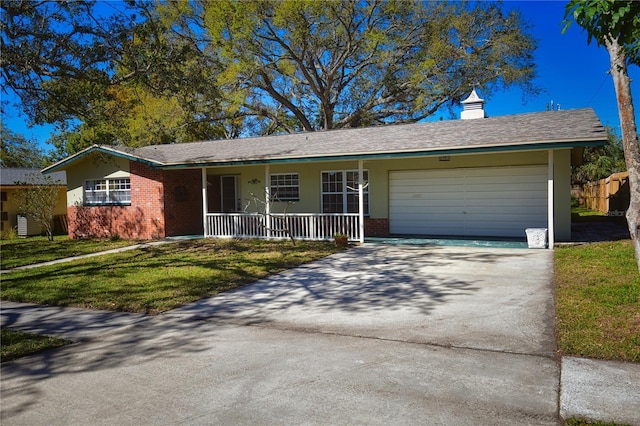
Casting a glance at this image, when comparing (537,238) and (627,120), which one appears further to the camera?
(537,238)

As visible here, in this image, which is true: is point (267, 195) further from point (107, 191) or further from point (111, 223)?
point (107, 191)

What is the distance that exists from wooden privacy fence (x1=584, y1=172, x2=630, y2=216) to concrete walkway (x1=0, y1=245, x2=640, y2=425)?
15.2 m

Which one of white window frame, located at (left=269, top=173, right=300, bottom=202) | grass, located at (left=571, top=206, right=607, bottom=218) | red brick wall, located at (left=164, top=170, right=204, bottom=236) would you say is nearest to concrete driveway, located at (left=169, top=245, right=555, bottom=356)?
white window frame, located at (left=269, top=173, right=300, bottom=202)

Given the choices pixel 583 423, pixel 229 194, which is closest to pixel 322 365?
pixel 583 423

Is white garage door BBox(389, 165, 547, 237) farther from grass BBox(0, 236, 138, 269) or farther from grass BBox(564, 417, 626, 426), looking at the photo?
grass BBox(564, 417, 626, 426)

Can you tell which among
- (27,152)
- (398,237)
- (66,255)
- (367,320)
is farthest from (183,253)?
(27,152)

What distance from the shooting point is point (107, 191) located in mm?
19016

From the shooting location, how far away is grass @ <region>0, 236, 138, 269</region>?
43.2 ft

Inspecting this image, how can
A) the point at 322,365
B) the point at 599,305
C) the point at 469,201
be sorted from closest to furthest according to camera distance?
the point at 322,365
the point at 599,305
the point at 469,201

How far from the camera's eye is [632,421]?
3.41 metres

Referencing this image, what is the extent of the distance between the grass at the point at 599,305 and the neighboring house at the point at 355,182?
2813 millimetres

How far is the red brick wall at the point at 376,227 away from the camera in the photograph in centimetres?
1603

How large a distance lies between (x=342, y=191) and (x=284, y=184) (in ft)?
7.85

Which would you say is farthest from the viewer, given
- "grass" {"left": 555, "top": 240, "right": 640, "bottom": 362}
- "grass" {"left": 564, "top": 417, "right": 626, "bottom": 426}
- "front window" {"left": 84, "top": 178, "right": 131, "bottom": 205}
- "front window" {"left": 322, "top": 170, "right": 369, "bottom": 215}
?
"front window" {"left": 84, "top": 178, "right": 131, "bottom": 205}
